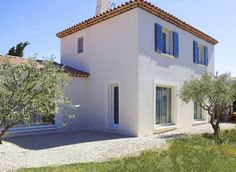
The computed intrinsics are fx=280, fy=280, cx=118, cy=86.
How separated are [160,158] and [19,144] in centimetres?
646

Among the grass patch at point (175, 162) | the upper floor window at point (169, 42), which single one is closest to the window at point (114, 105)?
the upper floor window at point (169, 42)

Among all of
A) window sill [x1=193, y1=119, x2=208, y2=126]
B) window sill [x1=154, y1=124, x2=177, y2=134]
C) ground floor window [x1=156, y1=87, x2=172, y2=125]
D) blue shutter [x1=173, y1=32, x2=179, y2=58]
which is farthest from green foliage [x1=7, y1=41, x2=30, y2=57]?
window sill [x1=154, y1=124, x2=177, y2=134]

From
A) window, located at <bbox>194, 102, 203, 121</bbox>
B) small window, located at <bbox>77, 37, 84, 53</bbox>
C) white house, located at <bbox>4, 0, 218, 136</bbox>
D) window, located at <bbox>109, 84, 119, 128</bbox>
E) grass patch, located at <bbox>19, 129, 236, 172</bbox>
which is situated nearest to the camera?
grass patch, located at <bbox>19, 129, 236, 172</bbox>

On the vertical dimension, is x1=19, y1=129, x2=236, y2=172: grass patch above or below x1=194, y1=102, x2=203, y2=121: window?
below

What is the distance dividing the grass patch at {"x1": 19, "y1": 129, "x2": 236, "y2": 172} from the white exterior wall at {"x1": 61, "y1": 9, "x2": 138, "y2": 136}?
411cm

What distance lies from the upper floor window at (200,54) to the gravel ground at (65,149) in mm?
9128

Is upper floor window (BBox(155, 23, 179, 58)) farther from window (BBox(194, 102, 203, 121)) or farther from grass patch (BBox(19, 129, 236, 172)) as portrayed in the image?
grass patch (BBox(19, 129, 236, 172))

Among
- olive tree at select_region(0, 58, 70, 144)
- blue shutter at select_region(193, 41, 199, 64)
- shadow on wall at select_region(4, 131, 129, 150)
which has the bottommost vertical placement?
shadow on wall at select_region(4, 131, 129, 150)

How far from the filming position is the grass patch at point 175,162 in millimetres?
8141

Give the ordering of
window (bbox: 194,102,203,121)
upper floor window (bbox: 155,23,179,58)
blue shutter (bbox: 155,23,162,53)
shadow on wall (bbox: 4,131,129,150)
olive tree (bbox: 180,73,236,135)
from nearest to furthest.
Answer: shadow on wall (bbox: 4,131,129,150)
olive tree (bbox: 180,73,236,135)
blue shutter (bbox: 155,23,162,53)
upper floor window (bbox: 155,23,179,58)
window (bbox: 194,102,203,121)

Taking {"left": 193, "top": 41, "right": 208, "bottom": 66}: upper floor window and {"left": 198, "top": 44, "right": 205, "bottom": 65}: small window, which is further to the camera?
{"left": 198, "top": 44, "right": 205, "bottom": 65}: small window

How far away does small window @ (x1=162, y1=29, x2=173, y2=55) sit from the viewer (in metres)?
17.5

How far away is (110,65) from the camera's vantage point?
16.4m

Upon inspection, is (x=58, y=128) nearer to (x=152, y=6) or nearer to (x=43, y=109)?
(x=152, y=6)
